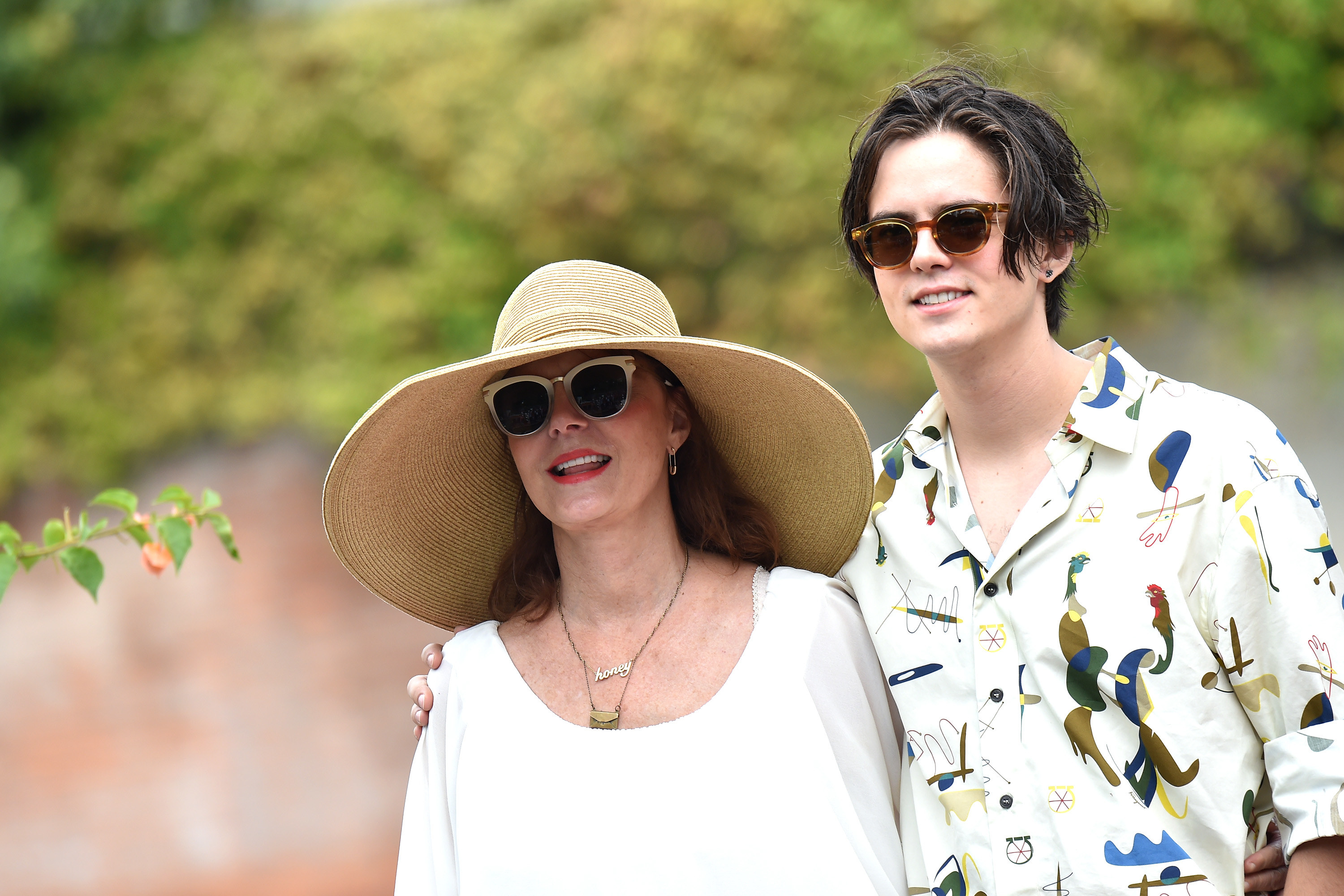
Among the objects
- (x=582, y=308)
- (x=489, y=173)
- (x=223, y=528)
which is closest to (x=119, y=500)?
(x=223, y=528)

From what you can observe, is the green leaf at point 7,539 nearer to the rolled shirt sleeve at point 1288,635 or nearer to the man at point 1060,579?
the man at point 1060,579

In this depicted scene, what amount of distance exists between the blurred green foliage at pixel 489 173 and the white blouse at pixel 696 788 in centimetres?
263

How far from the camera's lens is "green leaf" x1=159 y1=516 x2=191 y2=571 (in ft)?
8.08

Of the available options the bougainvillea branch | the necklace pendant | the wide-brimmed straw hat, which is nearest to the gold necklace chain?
the necklace pendant

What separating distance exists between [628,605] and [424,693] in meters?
0.43

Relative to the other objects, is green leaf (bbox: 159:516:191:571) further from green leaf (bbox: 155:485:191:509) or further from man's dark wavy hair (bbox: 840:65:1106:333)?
man's dark wavy hair (bbox: 840:65:1106:333)

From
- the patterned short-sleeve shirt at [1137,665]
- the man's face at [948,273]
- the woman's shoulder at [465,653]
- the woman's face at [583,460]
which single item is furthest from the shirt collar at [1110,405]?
the woman's shoulder at [465,653]

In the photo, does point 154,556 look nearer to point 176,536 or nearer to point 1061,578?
point 176,536

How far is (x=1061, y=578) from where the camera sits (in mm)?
1962

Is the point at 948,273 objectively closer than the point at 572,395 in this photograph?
Yes

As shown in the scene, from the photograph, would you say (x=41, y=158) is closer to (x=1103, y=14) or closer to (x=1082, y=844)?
(x=1103, y=14)

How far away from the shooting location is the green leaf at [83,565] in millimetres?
2373

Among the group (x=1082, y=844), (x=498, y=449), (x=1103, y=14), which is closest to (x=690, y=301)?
(x=1103, y=14)

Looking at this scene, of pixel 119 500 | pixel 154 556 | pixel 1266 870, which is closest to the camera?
pixel 1266 870
